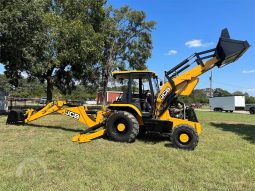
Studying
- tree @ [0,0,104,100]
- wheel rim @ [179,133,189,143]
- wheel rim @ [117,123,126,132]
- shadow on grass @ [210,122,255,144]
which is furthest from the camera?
tree @ [0,0,104,100]

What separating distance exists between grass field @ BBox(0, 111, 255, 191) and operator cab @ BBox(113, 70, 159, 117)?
1238 millimetres

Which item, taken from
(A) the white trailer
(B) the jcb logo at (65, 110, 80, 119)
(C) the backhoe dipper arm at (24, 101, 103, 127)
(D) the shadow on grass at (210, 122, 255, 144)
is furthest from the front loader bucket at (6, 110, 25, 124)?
(A) the white trailer

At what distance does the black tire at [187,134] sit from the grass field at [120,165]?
28 centimetres

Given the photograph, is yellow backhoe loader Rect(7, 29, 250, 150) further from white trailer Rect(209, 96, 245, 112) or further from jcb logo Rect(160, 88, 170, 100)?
white trailer Rect(209, 96, 245, 112)

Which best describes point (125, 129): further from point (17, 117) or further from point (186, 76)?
point (17, 117)

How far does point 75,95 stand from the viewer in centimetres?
9588

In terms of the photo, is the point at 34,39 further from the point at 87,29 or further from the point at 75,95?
the point at 75,95

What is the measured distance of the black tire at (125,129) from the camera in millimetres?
10547

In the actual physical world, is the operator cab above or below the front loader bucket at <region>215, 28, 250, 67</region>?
below

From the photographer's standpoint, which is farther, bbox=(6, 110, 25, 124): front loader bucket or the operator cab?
bbox=(6, 110, 25, 124): front loader bucket

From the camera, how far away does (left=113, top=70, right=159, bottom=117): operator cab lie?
435 inches

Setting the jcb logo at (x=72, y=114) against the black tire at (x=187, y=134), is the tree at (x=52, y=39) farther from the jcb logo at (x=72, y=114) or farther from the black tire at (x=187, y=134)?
the black tire at (x=187, y=134)

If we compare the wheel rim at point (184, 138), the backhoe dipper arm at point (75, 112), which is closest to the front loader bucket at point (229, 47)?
the wheel rim at point (184, 138)

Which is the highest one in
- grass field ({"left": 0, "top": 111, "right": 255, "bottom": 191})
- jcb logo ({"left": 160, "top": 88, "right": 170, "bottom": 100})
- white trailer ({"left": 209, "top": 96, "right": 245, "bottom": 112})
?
white trailer ({"left": 209, "top": 96, "right": 245, "bottom": 112})
